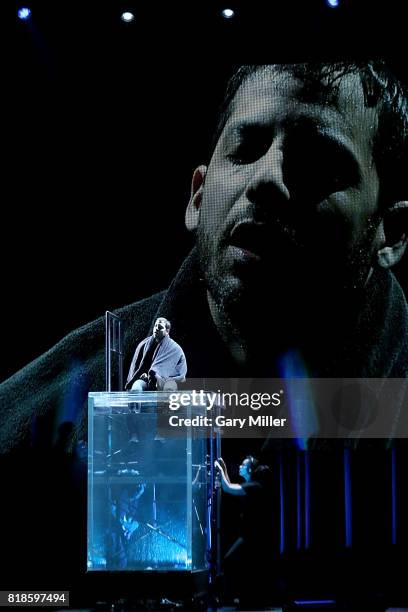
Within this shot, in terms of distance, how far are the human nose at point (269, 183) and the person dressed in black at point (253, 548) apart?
75.7 inches

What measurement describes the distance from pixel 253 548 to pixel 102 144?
3.41m

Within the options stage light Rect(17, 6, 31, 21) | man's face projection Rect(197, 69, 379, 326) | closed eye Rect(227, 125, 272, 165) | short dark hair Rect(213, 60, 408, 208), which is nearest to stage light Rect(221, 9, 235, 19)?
short dark hair Rect(213, 60, 408, 208)

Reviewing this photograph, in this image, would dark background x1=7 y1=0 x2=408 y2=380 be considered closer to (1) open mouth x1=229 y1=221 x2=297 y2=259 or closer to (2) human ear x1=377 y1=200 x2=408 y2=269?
(1) open mouth x1=229 y1=221 x2=297 y2=259

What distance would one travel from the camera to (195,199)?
695 cm

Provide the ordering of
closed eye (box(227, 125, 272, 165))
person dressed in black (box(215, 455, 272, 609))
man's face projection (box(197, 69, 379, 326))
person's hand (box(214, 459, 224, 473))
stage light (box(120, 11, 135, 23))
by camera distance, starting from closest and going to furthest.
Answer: person's hand (box(214, 459, 224, 473)) → person dressed in black (box(215, 455, 272, 609)) → man's face projection (box(197, 69, 379, 326)) → closed eye (box(227, 125, 272, 165)) → stage light (box(120, 11, 135, 23))

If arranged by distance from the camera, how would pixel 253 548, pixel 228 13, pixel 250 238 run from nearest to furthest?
pixel 253 548 → pixel 250 238 → pixel 228 13

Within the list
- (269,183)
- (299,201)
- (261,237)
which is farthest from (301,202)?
A: (261,237)

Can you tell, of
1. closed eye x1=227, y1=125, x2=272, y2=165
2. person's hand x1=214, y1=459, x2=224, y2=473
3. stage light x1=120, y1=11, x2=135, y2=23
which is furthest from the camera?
stage light x1=120, y1=11, x2=135, y2=23

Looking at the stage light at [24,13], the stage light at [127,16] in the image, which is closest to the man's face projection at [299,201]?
the stage light at [127,16]

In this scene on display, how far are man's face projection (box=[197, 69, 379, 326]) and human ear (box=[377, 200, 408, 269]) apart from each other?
10 centimetres

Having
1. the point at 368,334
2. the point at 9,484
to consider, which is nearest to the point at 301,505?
the point at 368,334

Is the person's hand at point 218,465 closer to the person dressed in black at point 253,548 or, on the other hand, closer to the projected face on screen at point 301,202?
the person dressed in black at point 253,548

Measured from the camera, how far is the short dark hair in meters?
6.64

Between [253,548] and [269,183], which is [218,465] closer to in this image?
[253,548]
